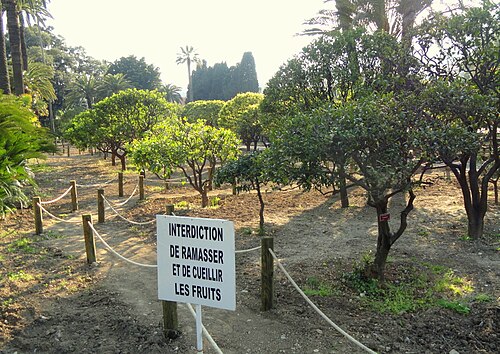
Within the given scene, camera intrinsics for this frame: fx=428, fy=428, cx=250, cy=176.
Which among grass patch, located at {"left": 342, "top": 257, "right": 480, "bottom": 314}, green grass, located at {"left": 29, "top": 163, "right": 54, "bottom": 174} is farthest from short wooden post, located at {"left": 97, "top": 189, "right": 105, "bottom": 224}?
grass patch, located at {"left": 342, "top": 257, "right": 480, "bottom": 314}

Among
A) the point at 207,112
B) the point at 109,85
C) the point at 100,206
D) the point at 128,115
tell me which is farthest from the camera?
the point at 109,85

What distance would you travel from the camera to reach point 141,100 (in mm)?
20828

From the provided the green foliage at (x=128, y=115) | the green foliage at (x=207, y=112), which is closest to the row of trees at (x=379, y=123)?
the green foliage at (x=128, y=115)

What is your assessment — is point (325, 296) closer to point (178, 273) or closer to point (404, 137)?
point (404, 137)

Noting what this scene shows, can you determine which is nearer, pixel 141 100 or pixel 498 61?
pixel 498 61

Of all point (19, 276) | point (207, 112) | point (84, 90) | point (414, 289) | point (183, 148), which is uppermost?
point (84, 90)

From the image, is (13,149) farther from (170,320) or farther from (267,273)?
(267,273)

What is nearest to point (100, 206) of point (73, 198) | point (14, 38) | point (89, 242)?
point (73, 198)

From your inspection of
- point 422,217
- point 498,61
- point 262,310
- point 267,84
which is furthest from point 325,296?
point 267,84

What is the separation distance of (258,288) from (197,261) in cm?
258

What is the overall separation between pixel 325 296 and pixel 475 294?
6.56 ft

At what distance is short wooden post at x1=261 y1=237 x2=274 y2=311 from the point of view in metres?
5.08

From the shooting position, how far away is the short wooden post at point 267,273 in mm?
5078

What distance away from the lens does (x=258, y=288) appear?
595 cm
